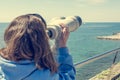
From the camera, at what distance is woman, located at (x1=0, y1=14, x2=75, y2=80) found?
2117mm

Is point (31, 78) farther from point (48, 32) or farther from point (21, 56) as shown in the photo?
point (48, 32)

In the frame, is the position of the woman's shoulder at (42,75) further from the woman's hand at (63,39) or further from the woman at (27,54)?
the woman's hand at (63,39)

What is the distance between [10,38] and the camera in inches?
85.5

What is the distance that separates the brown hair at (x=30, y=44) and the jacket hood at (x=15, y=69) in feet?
0.11

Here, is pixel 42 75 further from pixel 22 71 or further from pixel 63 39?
pixel 63 39

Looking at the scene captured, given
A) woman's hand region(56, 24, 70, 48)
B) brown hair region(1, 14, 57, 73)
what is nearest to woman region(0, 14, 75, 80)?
brown hair region(1, 14, 57, 73)

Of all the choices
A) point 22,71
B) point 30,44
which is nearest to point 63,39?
point 30,44

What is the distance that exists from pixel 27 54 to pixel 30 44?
0.22ft

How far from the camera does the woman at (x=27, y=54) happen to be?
212cm

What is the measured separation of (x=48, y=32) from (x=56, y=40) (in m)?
0.09

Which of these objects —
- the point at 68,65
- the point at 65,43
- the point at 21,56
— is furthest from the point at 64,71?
the point at 21,56

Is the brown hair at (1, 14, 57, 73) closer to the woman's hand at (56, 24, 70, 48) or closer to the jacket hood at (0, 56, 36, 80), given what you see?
the jacket hood at (0, 56, 36, 80)

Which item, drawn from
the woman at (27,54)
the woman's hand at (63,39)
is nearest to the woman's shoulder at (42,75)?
the woman at (27,54)

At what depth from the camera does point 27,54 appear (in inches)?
83.7
